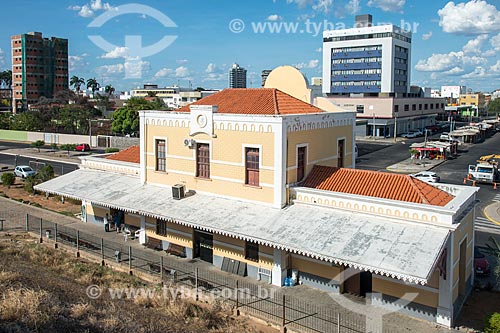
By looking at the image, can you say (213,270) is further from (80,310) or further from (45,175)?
(45,175)

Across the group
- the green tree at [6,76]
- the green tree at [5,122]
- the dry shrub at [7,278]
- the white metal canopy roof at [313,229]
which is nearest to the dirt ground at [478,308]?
the white metal canopy roof at [313,229]

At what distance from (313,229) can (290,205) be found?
235 centimetres

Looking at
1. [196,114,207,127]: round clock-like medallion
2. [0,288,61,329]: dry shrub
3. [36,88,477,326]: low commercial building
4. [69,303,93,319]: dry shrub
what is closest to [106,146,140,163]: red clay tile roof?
[36,88,477,326]: low commercial building

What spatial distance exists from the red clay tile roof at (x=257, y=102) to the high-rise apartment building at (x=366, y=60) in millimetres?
80267

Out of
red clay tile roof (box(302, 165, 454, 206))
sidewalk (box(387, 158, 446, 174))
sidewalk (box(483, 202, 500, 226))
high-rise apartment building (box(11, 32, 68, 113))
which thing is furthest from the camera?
high-rise apartment building (box(11, 32, 68, 113))

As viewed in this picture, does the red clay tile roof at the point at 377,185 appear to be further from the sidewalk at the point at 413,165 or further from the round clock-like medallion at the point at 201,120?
the sidewalk at the point at 413,165

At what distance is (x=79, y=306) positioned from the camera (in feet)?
47.0

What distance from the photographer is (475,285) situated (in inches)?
779

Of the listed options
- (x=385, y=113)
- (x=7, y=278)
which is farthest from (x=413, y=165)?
(x=7, y=278)

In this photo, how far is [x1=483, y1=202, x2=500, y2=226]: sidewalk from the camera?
102 ft

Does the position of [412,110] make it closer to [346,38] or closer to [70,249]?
[346,38]

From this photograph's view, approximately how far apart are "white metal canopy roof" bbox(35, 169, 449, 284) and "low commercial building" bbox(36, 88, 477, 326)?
0.16 ft

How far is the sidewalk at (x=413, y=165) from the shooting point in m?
52.7

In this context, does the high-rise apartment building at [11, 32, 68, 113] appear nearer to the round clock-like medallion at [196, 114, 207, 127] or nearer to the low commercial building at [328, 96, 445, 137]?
the low commercial building at [328, 96, 445, 137]
